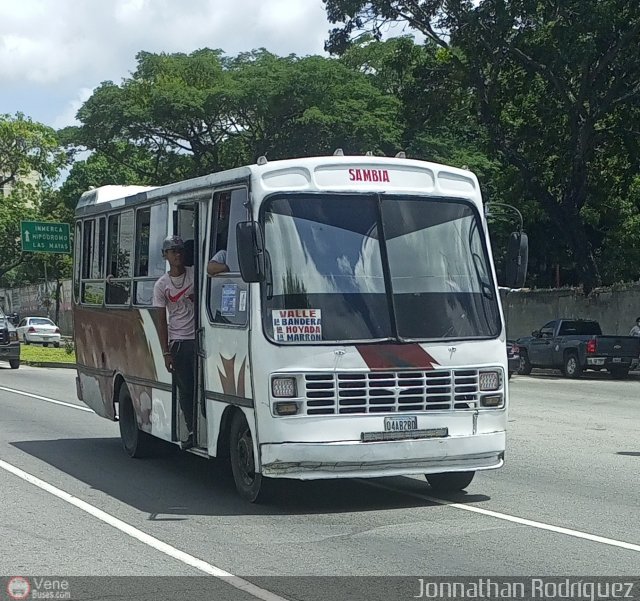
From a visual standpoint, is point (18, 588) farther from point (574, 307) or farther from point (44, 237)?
point (44, 237)

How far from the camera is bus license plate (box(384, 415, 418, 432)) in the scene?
9.52 meters

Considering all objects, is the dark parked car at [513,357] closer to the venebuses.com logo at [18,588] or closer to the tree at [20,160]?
the venebuses.com logo at [18,588]

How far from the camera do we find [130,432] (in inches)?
524

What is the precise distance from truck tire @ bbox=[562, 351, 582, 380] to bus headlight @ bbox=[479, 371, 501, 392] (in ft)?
74.8

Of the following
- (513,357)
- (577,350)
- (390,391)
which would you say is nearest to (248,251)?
(390,391)

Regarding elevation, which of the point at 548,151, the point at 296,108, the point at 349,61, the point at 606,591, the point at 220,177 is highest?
the point at 349,61

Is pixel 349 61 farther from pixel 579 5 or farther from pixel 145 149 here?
pixel 579 5

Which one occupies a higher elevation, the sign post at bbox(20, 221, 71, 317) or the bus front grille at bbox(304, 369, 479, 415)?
the sign post at bbox(20, 221, 71, 317)

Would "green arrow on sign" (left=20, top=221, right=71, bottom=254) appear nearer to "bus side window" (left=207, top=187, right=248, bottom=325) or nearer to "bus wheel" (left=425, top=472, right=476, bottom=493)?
"bus side window" (left=207, top=187, right=248, bottom=325)

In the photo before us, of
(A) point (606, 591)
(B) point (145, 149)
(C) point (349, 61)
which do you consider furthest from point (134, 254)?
(C) point (349, 61)

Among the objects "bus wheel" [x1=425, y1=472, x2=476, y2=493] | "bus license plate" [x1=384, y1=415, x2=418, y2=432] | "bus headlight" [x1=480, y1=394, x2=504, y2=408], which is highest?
"bus headlight" [x1=480, y1=394, x2=504, y2=408]

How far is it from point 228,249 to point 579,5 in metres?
23.4

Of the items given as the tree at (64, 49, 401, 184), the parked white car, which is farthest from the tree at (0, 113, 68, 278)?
the tree at (64, 49, 401, 184)

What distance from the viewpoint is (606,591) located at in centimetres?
686
